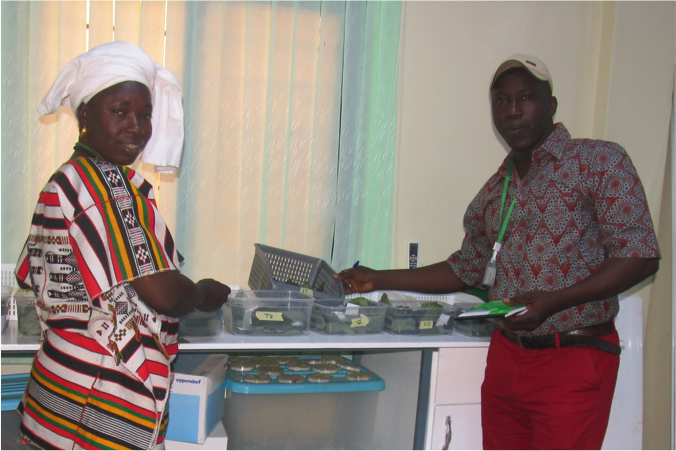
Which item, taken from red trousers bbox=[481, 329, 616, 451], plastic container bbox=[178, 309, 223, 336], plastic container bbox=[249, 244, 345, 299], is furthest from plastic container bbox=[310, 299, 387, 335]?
red trousers bbox=[481, 329, 616, 451]

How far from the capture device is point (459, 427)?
197 centimetres

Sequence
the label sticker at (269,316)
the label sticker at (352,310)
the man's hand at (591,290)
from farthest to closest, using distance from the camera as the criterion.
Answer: the label sticker at (352,310)
the label sticker at (269,316)
the man's hand at (591,290)

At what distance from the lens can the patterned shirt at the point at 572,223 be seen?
1.50 meters

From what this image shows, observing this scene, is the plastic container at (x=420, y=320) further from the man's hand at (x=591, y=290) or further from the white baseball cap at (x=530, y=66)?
the white baseball cap at (x=530, y=66)

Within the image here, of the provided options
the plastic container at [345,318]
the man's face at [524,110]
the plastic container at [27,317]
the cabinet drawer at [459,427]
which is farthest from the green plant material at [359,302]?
the plastic container at [27,317]

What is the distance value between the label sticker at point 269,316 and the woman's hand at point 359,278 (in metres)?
0.44

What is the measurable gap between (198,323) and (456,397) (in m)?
1.00

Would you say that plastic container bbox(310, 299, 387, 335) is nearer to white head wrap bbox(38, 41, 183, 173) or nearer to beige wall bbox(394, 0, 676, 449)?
beige wall bbox(394, 0, 676, 449)

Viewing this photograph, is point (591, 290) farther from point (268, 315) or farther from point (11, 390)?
point (11, 390)

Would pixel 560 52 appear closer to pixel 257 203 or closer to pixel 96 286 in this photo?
pixel 257 203

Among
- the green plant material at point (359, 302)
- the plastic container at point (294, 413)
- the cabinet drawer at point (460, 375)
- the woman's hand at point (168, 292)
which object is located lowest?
the plastic container at point (294, 413)

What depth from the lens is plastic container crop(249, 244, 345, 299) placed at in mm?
2115

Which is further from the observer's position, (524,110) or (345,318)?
(345,318)

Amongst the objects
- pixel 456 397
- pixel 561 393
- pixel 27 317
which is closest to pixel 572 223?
pixel 561 393
